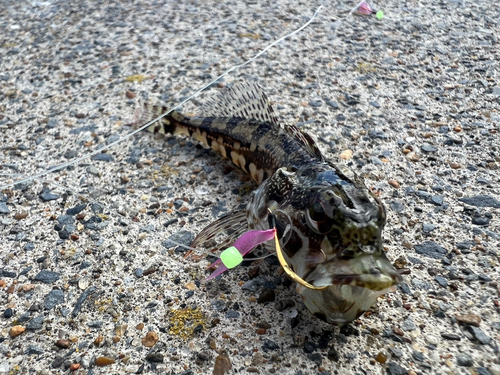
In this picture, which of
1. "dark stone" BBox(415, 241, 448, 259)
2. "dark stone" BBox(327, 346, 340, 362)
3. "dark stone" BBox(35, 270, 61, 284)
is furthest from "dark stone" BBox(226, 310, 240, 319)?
"dark stone" BBox(415, 241, 448, 259)

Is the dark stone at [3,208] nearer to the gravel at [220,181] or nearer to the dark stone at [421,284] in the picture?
the gravel at [220,181]

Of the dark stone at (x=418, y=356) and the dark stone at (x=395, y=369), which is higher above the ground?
the dark stone at (x=418, y=356)

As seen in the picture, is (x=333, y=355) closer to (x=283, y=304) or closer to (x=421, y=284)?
(x=283, y=304)

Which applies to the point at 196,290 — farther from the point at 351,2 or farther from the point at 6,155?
the point at 351,2

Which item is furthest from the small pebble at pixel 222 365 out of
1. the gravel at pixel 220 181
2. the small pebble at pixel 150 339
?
the small pebble at pixel 150 339

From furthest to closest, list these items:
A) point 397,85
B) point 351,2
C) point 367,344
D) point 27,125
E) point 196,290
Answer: point 351,2 < point 397,85 < point 27,125 < point 196,290 < point 367,344

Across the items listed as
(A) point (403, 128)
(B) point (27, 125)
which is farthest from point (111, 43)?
(A) point (403, 128)

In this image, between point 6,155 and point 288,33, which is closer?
point 6,155
